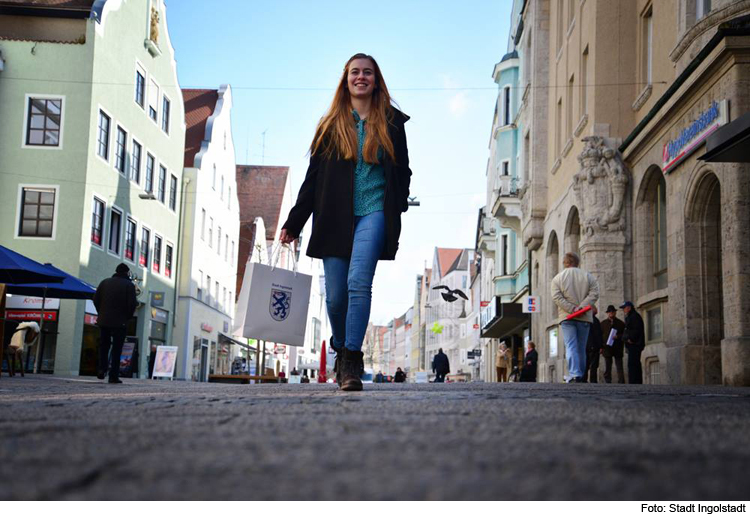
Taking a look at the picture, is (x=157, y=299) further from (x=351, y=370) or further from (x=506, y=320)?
(x=351, y=370)

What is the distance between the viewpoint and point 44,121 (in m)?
28.8

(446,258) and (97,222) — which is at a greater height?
(446,258)

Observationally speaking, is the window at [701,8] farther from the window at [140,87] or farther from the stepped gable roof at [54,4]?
the window at [140,87]

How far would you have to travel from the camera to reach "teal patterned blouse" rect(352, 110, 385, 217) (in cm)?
650

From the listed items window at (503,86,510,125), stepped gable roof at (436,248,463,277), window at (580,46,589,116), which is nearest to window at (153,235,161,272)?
window at (503,86,510,125)

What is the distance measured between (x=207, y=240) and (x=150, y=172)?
363 inches

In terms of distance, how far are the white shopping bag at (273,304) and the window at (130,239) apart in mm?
22991

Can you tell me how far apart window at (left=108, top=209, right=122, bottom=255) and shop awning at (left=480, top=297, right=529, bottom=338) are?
45.5 feet

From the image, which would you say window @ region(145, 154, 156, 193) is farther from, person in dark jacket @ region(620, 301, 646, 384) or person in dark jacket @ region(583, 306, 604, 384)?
person in dark jacket @ region(620, 301, 646, 384)

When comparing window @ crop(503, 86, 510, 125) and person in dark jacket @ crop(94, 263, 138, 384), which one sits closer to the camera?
person in dark jacket @ crop(94, 263, 138, 384)

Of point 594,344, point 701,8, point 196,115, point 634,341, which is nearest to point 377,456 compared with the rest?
point 634,341

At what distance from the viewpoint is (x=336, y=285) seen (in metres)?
6.62

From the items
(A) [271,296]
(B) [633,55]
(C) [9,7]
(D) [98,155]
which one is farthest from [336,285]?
(C) [9,7]
